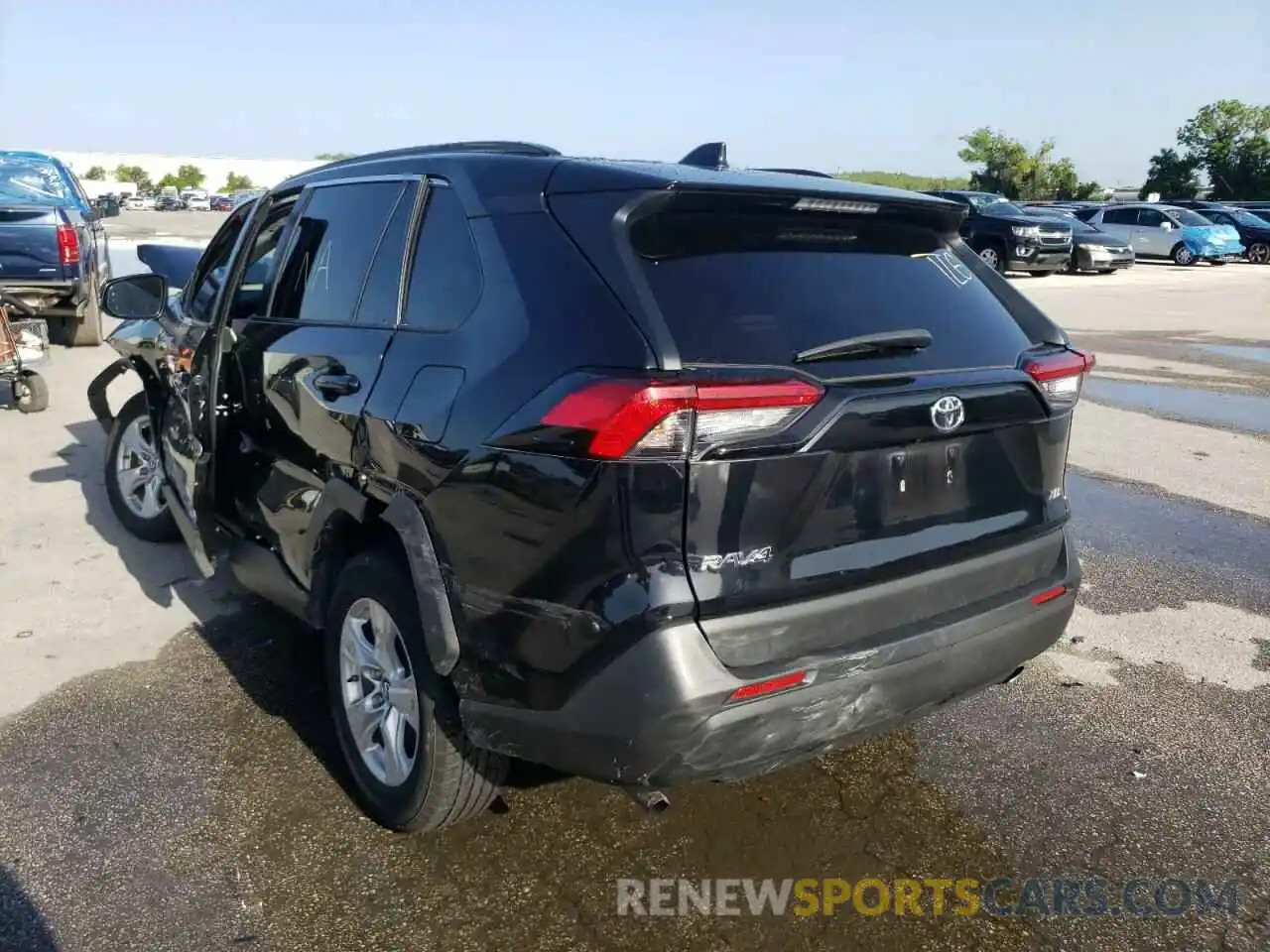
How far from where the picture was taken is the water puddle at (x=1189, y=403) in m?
9.13

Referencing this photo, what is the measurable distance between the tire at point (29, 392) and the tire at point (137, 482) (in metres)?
3.35

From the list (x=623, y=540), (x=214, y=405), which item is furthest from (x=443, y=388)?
(x=214, y=405)

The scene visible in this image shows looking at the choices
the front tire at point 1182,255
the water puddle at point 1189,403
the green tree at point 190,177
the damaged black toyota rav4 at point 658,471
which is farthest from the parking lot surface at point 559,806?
the green tree at point 190,177

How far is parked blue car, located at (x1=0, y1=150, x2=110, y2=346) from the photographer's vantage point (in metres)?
11.1

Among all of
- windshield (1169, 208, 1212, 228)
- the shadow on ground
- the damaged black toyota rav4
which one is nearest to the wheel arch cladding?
the damaged black toyota rav4

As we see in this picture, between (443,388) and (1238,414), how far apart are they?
8.95 meters

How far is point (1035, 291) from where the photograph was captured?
22.5 metres

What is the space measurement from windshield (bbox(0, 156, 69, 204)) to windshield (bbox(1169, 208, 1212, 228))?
31.1m

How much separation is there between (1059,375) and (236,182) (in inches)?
4744

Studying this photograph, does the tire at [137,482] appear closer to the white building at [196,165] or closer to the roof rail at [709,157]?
the roof rail at [709,157]

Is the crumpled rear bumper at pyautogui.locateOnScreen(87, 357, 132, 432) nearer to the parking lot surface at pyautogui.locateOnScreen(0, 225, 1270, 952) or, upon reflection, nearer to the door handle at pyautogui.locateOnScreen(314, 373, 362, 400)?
the parking lot surface at pyautogui.locateOnScreen(0, 225, 1270, 952)

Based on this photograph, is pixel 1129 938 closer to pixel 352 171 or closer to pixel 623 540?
pixel 623 540

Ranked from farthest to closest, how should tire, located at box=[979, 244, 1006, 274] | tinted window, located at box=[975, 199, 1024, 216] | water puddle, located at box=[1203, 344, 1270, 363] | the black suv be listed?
1. tinted window, located at box=[975, 199, 1024, 216]
2. tire, located at box=[979, 244, 1006, 274]
3. the black suv
4. water puddle, located at box=[1203, 344, 1270, 363]

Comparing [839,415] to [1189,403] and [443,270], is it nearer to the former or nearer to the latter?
[443,270]
